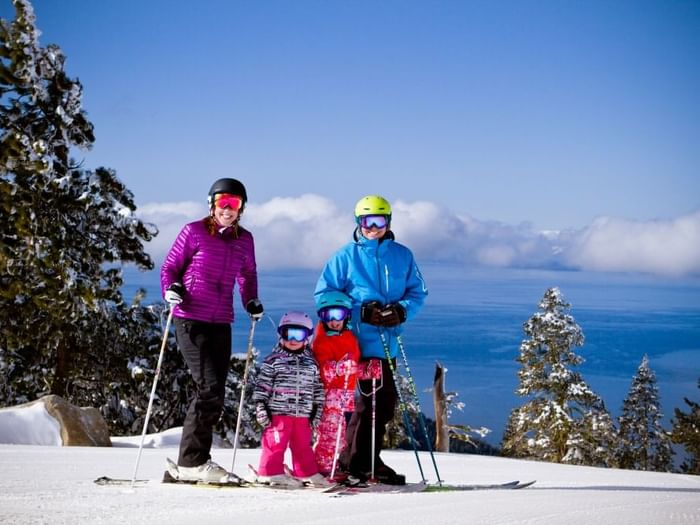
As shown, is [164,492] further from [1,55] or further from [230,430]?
[1,55]

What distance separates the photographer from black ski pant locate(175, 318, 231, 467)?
559 centimetres

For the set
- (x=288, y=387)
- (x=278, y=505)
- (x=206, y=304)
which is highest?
(x=206, y=304)

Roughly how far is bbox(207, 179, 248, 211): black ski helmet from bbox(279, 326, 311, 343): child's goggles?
1.13 m

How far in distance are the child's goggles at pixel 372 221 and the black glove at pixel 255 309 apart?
3.87 feet

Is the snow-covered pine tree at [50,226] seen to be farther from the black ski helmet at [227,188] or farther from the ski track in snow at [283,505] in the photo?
the black ski helmet at [227,188]

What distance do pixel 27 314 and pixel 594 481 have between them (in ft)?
44.3

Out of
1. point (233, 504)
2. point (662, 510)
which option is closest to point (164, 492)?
point (233, 504)

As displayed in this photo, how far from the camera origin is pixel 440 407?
689 inches

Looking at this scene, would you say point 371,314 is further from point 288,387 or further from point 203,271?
point 203,271

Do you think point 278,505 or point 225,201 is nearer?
point 278,505

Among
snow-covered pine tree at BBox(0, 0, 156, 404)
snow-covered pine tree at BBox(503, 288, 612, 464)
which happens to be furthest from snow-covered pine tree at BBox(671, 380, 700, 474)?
snow-covered pine tree at BBox(0, 0, 156, 404)

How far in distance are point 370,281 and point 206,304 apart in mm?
1492

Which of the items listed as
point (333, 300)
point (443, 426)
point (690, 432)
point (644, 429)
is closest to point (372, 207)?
point (333, 300)

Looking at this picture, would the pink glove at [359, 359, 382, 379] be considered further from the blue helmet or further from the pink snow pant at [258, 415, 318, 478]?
the pink snow pant at [258, 415, 318, 478]
